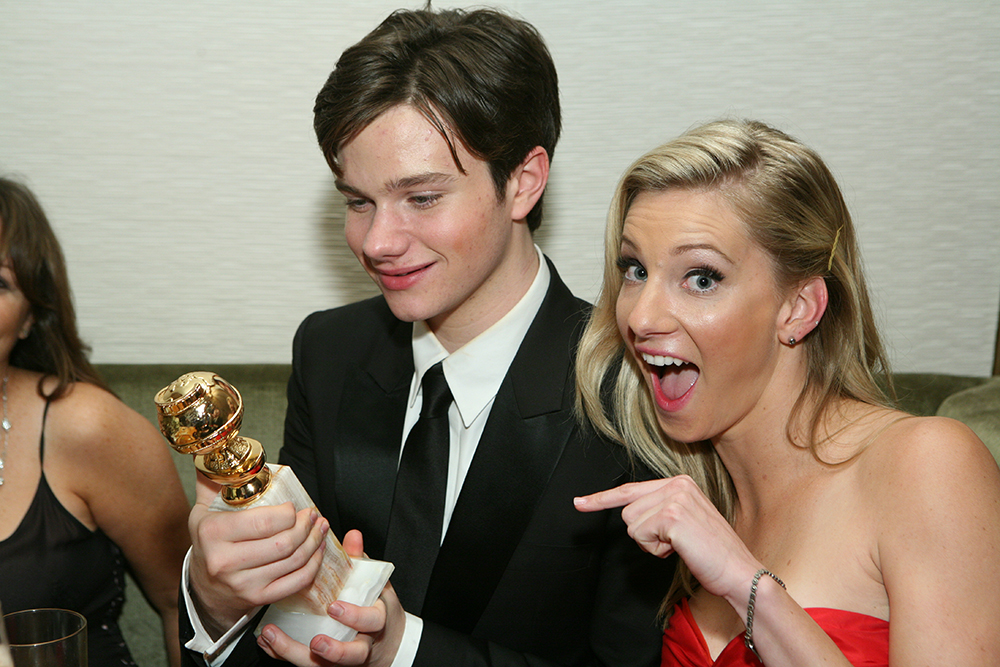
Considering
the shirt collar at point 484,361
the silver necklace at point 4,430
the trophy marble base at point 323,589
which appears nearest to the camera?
the trophy marble base at point 323,589

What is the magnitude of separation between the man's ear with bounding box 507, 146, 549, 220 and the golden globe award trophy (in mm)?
769

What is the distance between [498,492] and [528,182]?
23.7 inches

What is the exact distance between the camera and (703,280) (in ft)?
4.38

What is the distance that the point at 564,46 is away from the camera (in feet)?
7.13

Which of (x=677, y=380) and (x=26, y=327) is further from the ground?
(x=677, y=380)

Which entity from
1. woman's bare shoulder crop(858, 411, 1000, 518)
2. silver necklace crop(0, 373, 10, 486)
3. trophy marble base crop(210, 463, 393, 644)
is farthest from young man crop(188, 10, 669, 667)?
silver necklace crop(0, 373, 10, 486)

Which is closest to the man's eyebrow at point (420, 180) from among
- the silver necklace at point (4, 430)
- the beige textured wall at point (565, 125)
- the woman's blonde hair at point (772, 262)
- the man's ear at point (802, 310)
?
Result: the woman's blonde hair at point (772, 262)

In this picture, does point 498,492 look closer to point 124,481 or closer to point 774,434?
point 774,434

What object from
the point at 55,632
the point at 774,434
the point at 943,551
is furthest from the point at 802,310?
the point at 55,632

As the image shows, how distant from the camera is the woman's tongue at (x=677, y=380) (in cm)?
142

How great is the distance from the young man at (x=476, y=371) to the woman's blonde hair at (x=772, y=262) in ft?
0.26

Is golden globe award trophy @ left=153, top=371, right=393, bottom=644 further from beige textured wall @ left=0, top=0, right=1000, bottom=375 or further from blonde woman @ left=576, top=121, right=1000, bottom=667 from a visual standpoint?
beige textured wall @ left=0, top=0, right=1000, bottom=375

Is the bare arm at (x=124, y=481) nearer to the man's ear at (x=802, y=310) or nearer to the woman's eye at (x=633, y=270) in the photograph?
the woman's eye at (x=633, y=270)

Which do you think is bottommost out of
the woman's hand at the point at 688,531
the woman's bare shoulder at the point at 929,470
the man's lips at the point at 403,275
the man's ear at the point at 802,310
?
the woman's hand at the point at 688,531
